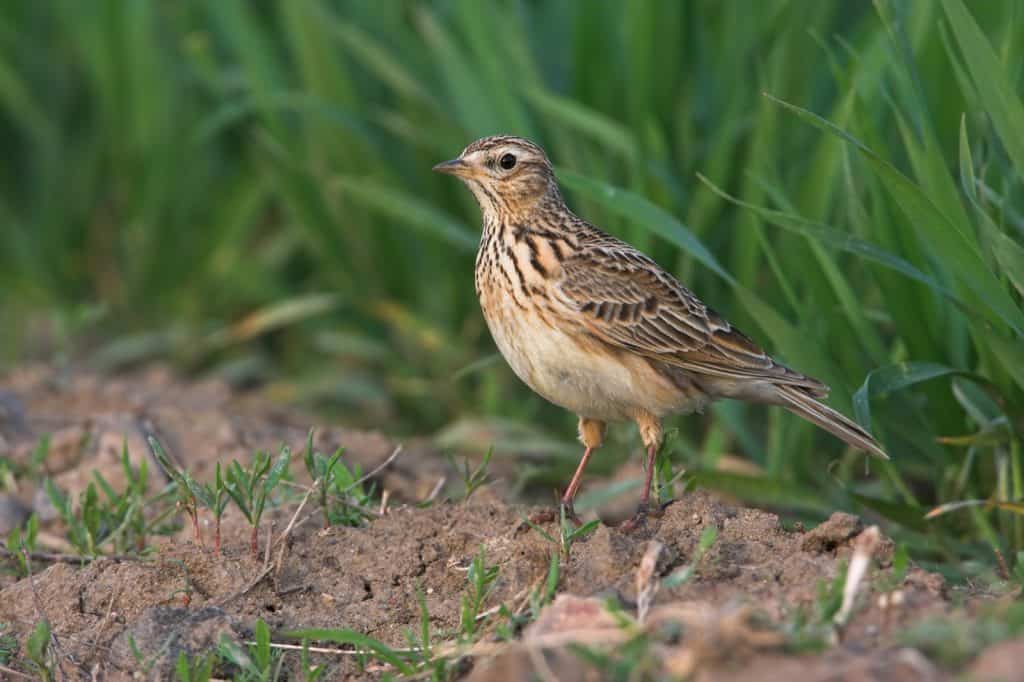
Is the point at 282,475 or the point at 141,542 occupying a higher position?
the point at 282,475

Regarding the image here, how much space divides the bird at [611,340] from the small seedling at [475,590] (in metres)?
0.67

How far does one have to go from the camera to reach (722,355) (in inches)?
197

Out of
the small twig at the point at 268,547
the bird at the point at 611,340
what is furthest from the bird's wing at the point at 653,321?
the small twig at the point at 268,547

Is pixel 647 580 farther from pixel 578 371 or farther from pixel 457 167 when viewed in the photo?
pixel 457 167

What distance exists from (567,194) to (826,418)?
2350 millimetres

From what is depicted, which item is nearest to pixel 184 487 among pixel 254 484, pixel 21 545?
pixel 254 484

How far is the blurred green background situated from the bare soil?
112 centimetres

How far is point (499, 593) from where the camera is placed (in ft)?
13.0

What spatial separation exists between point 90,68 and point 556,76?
2915mm

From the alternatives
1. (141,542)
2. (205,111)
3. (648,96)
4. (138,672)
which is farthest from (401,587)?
(205,111)

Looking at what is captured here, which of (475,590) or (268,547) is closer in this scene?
(475,590)

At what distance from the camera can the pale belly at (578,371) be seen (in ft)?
15.8

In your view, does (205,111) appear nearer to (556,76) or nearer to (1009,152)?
(556,76)

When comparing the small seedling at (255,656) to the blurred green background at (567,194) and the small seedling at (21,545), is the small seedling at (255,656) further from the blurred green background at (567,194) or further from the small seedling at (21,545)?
the blurred green background at (567,194)
